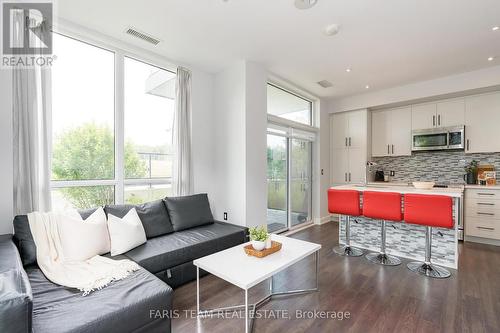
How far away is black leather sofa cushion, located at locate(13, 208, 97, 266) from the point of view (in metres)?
2.02

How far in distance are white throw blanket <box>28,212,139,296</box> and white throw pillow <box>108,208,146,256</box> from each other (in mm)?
200

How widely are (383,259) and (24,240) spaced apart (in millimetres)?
4042

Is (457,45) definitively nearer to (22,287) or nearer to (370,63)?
(370,63)

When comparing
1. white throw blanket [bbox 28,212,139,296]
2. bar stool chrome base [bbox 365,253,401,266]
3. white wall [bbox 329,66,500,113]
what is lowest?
bar stool chrome base [bbox 365,253,401,266]

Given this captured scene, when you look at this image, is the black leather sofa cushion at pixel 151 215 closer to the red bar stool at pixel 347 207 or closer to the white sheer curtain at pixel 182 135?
the white sheer curtain at pixel 182 135

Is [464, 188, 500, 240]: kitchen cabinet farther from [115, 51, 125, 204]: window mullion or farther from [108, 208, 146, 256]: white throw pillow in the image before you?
[115, 51, 125, 204]: window mullion

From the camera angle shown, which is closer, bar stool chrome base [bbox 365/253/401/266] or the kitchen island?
the kitchen island

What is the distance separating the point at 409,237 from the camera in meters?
3.32

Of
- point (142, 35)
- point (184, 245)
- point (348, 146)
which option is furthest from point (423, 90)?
point (184, 245)

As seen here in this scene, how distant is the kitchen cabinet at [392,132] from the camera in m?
4.93

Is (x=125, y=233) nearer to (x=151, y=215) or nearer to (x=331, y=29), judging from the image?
(x=151, y=215)

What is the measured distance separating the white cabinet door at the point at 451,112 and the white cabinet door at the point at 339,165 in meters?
1.84

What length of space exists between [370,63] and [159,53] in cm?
321

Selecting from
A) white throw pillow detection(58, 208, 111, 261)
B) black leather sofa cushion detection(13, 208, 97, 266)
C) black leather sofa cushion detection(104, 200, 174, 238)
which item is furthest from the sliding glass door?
black leather sofa cushion detection(13, 208, 97, 266)
